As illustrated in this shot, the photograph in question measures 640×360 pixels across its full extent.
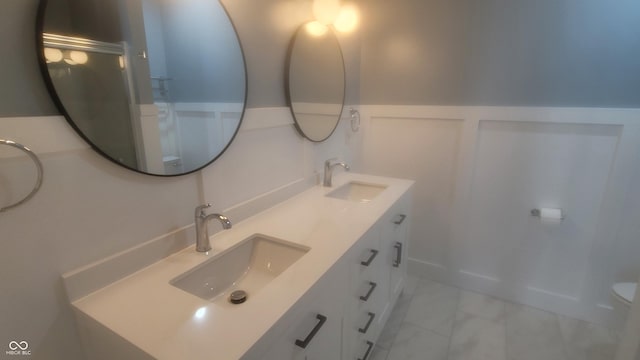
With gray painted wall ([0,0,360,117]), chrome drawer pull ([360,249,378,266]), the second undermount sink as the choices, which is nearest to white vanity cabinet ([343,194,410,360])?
chrome drawer pull ([360,249,378,266])

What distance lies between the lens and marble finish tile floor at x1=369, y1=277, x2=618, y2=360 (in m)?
1.62

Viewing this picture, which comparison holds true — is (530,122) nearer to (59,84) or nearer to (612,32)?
(612,32)

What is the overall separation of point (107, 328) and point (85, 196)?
34 centimetres

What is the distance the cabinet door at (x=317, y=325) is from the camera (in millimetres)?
758

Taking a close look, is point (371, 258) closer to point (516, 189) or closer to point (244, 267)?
point (244, 267)

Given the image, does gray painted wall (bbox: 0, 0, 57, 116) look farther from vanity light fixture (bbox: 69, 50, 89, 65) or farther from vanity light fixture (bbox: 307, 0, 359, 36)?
vanity light fixture (bbox: 307, 0, 359, 36)

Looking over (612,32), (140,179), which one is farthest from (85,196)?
(612,32)

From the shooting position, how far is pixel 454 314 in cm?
193

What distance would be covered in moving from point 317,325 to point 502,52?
188 centimetres

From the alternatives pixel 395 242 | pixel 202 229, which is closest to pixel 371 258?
A: pixel 395 242

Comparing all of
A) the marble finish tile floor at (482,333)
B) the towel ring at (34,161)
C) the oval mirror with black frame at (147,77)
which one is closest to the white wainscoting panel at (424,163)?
the marble finish tile floor at (482,333)

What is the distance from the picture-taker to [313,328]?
87cm

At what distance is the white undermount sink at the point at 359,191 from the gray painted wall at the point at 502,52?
0.69 m

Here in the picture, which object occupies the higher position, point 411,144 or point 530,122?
point 530,122
